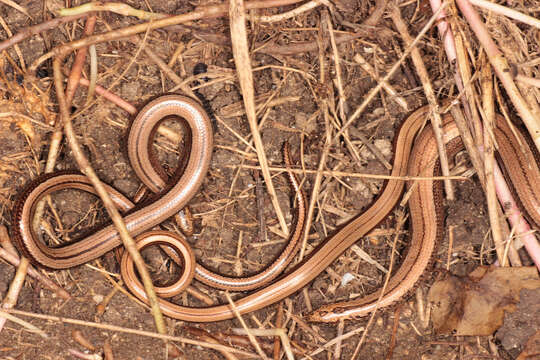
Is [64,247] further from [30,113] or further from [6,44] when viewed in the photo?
[6,44]

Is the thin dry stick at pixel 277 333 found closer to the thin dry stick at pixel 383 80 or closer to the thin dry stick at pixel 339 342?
the thin dry stick at pixel 339 342

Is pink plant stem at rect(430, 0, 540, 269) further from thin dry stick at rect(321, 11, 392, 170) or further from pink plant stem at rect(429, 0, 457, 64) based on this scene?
thin dry stick at rect(321, 11, 392, 170)

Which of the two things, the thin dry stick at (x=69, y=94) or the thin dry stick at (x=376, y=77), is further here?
the thin dry stick at (x=376, y=77)

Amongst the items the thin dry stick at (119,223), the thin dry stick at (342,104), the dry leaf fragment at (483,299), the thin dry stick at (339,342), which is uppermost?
the thin dry stick at (342,104)

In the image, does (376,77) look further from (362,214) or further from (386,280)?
(386,280)

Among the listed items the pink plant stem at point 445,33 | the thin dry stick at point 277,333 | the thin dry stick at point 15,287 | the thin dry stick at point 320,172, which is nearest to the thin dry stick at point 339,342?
the thin dry stick at point 277,333

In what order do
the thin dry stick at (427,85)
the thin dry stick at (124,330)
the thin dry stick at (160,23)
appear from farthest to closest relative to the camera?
the thin dry stick at (427,85) < the thin dry stick at (160,23) < the thin dry stick at (124,330)

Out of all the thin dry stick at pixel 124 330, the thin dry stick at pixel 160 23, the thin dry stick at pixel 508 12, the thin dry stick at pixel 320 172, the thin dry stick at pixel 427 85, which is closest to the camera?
the thin dry stick at pixel 508 12

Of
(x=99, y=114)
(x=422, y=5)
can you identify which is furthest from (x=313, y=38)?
(x=99, y=114)
